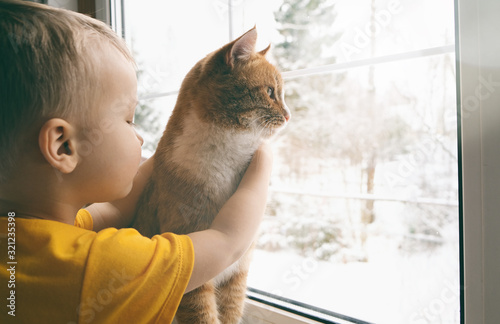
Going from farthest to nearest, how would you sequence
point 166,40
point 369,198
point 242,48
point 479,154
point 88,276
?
1. point 166,40
2. point 369,198
3. point 242,48
4. point 479,154
5. point 88,276

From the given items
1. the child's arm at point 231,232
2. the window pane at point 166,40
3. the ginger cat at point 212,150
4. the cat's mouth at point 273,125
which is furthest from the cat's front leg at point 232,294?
the window pane at point 166,40

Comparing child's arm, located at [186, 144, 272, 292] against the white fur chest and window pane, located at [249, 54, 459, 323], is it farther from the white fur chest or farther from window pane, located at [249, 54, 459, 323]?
window pane, located at [249, 54, 459, 323]

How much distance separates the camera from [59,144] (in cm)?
53

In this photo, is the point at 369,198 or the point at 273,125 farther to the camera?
the point at 369,198

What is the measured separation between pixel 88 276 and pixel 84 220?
0.97ft

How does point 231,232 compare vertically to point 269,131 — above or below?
below

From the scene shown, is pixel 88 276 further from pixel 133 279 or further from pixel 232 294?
pixel 232 294

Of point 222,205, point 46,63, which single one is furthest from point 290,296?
point 46,63

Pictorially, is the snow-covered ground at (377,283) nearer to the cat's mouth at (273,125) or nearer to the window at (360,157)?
the window at (360,157)

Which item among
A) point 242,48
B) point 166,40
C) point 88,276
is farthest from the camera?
point 166,40

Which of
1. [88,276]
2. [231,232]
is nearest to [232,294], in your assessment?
[231,232]

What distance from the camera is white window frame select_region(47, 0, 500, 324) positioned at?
63cm

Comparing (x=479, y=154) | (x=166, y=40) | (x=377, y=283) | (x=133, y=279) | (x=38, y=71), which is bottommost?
(x=377, y=283)

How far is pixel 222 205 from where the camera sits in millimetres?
672
